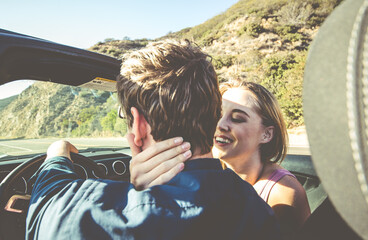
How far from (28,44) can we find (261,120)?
2.26m

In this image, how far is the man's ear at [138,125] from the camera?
51.9 inches

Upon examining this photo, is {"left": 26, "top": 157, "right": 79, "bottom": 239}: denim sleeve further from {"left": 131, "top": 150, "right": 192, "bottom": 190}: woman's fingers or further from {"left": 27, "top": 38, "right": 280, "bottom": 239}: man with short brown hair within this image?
{"left": 131, "top": 150, "right": 192, "bottom": 190}: woman's fingers

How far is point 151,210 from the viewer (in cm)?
101

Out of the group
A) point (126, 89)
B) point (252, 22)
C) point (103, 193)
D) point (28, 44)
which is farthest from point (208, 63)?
point (252, 22)

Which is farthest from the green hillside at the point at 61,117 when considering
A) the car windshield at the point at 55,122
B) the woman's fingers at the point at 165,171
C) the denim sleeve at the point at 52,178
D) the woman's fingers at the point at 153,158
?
the woman's fingers at the point at 165,171

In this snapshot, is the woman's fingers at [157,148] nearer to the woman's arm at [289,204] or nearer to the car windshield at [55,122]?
the woman's arm at [289,204]

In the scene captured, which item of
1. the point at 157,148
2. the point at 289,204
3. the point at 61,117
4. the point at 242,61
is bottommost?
the point at 289,204

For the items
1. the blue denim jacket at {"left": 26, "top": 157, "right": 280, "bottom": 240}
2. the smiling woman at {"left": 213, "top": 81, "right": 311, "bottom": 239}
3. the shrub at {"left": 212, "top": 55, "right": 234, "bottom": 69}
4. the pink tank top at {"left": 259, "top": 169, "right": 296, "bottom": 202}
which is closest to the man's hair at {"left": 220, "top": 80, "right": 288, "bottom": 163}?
the smiling woman at {"left": 213, "top": 81, "right": 311, "bottom": 239}

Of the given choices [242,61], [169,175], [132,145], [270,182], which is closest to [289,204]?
[270,182]

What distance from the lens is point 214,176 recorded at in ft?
3.86

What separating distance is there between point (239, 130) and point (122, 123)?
1285 millimetres

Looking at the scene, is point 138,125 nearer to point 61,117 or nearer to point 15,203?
point 15,203

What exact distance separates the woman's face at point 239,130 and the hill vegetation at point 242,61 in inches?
30.4

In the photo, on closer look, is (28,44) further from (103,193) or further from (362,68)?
(362,68)
